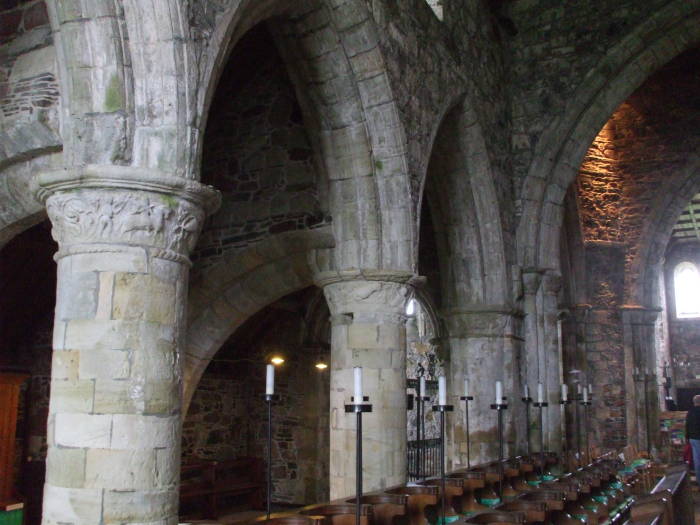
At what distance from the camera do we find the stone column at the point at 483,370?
10.2 metres

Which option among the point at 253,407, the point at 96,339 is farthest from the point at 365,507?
the point at 253,407

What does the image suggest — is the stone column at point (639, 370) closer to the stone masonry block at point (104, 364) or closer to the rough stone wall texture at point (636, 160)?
the rough stone wall texture at point (636, 160)

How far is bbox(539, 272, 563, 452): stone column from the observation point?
11.3 m

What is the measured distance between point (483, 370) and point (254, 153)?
153 inches

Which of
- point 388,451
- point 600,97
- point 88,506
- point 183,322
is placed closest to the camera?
point 88,506

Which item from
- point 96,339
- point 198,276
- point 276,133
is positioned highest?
point 276,133

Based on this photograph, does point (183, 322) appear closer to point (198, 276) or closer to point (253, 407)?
point (198, 276)

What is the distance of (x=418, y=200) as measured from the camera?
768 centimetres

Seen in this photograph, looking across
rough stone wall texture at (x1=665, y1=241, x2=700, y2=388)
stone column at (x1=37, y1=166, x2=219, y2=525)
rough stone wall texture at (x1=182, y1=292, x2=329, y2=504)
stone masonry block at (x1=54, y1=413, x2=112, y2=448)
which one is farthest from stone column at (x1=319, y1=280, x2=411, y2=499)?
rough stone wall texture at (x1=665, y1=241, x2=700, y2=388)

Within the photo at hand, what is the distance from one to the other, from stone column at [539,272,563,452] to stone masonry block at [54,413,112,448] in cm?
818

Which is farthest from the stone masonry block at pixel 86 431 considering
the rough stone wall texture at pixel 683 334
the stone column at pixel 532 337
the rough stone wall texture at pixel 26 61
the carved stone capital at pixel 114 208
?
the rough stone wall texture at pixel 683 334

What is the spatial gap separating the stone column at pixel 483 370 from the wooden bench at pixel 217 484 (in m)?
3.69

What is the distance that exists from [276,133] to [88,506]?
584 centimetres

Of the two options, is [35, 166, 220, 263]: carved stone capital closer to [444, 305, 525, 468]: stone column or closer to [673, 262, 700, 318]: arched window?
[444, 305, 525, 468]: stone column
